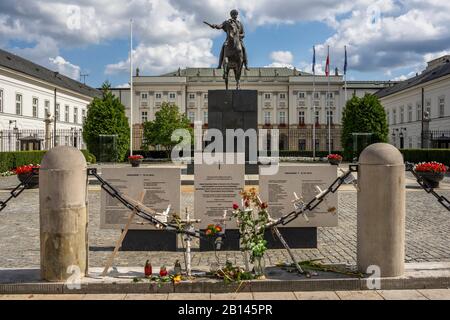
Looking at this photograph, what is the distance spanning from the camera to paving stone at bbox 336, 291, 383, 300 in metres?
4.98

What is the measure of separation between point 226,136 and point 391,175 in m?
12.7

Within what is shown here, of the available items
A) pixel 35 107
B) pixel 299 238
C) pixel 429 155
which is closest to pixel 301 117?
pixel 35 107

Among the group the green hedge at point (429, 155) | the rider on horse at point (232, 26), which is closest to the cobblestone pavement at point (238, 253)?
the rider on horse at point (232, 26)

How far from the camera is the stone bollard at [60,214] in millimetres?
5195

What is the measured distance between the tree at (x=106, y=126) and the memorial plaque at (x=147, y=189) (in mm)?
37792

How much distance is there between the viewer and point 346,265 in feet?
19.4

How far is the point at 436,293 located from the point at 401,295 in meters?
0.45

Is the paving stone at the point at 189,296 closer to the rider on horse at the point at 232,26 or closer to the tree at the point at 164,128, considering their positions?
the rider on horse at the point at 232,26

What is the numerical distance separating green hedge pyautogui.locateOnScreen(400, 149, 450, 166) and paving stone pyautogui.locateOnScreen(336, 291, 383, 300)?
2894cm

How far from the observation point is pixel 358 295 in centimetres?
508

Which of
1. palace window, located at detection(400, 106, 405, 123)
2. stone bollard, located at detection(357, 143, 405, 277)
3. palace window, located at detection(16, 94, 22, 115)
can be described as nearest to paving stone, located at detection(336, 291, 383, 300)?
stone bollard, located at detection(357, 143, 405, 277)

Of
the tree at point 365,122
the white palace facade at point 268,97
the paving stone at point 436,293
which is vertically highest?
the white palace facade at point 268,97

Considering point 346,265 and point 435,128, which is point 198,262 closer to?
point 346,265

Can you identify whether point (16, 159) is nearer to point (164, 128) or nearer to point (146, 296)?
point (146, 296)
